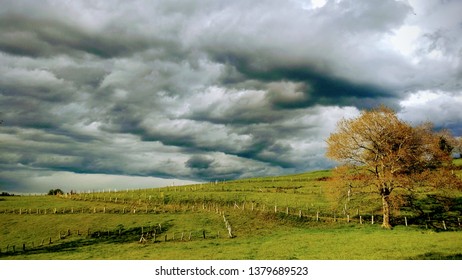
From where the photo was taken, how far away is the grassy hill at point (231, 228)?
32.3 metres

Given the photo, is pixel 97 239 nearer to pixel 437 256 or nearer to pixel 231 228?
pixel 231 228

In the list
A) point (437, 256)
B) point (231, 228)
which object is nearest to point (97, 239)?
point (231, 228)

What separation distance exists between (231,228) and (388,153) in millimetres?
22932

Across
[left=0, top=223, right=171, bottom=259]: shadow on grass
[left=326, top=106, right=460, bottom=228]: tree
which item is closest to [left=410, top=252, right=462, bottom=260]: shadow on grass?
[left=326, top=106, right=460, bottom=228]: tree

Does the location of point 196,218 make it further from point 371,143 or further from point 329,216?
point 371,143

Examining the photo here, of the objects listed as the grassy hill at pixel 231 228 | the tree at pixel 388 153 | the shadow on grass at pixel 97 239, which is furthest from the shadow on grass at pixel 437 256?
the shadow on grass at pixel 97 239

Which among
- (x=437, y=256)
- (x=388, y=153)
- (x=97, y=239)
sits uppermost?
(x=388, y=153)

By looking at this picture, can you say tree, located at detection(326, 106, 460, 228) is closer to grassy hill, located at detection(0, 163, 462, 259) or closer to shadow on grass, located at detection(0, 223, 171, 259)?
grassy hill, located at detection(0, 163, 462, 259)

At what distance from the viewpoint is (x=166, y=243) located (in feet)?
138

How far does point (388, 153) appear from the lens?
4562 centimetres

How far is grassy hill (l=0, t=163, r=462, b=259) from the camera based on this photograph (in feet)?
106

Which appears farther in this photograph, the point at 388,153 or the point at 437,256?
the point at 388,153
